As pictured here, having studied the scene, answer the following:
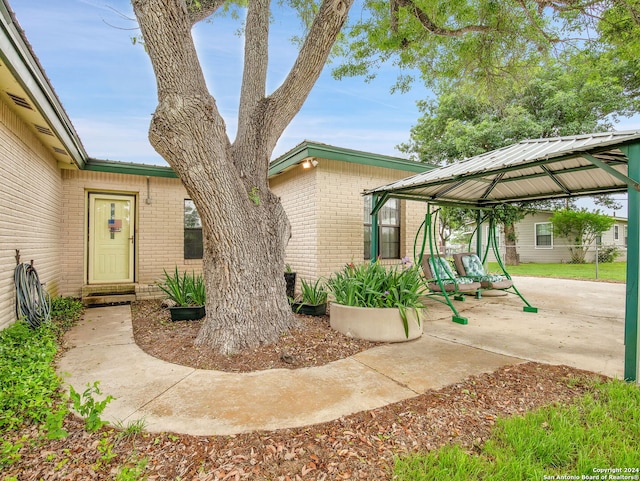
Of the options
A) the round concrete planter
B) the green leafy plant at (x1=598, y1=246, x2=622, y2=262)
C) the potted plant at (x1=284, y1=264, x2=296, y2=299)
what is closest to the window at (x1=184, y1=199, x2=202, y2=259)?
the potted plant at (x1=284, y1=264, x2=296, y2=299)

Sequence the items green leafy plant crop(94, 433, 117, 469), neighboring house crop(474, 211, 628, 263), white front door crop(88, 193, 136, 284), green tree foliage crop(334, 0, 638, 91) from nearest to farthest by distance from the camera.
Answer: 1. green leafy plant crop(94, 433, 117, 469)
2. green tree foliage crop(334, 0, 638, 91)
3. white front door crop(88, 193, 136, 284)
4. neighboring house crop(474, 211, 628, 263)

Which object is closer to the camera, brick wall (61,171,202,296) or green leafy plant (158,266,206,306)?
green leafy plant (158,266,206,306)

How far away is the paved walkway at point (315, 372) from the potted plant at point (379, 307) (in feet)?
0.77

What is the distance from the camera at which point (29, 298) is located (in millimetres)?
4246

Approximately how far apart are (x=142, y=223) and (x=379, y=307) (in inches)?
227

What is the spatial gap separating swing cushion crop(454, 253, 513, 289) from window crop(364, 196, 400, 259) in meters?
1.40

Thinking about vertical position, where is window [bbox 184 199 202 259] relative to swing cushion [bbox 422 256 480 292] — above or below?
above

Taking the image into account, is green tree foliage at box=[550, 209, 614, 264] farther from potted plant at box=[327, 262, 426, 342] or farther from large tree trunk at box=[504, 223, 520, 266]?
potted plant at box=[327, 262, 426, 342]

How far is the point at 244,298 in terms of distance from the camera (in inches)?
145

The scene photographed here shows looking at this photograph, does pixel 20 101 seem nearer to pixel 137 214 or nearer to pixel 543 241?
pixel 137 214

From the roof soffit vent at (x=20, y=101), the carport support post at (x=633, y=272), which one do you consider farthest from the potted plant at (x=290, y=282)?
the carport support post at (x=633, y=272)

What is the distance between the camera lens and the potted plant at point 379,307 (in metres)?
3.99

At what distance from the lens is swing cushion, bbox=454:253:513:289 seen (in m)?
6.30

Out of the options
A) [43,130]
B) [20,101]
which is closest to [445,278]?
[20,101]
